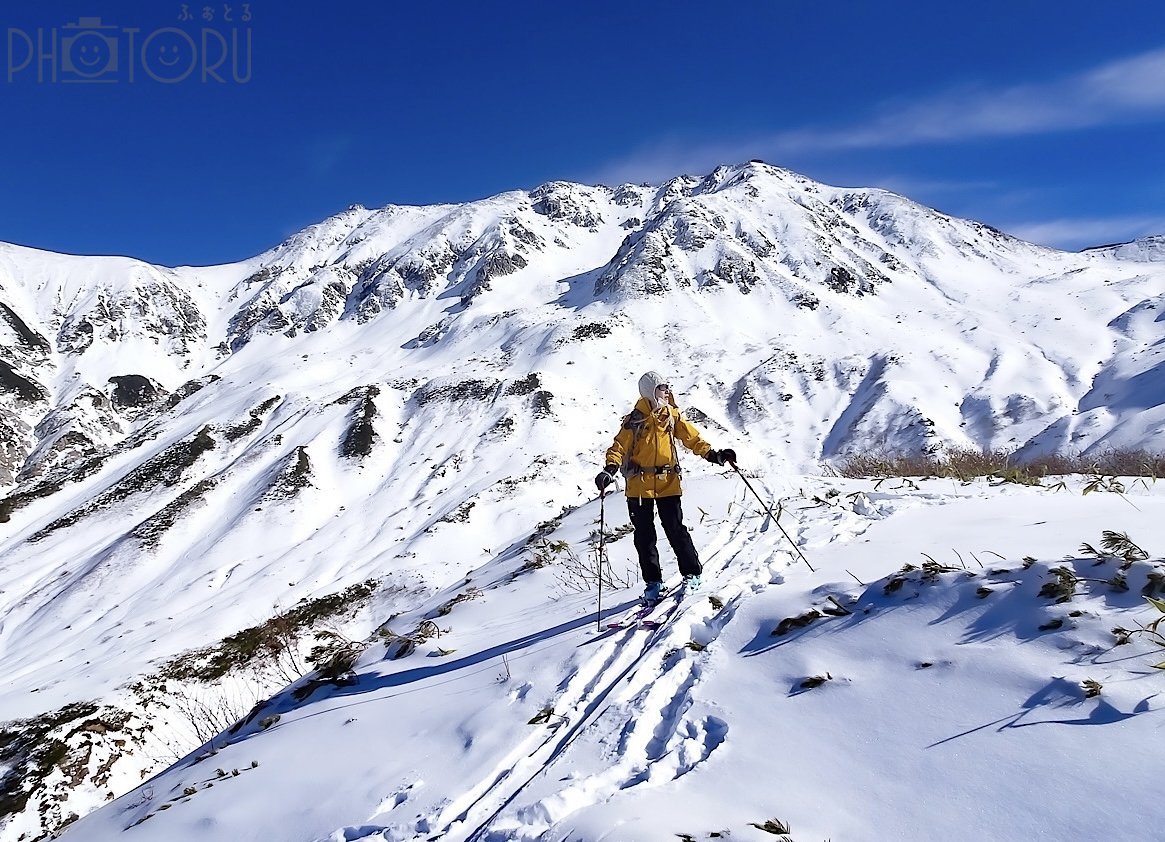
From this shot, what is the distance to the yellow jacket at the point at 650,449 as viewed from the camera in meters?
7.04

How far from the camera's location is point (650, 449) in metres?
7.04

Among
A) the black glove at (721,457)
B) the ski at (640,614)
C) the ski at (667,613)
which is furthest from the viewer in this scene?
the black glove at (721,457)

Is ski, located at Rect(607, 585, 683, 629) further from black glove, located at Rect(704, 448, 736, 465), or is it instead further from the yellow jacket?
black glove, located at Rect(704, 448, 736, 465)

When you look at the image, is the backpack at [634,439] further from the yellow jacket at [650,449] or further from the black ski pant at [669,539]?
the black ski pant at [669,539]

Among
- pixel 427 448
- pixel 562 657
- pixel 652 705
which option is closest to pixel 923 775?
pixel 652 705

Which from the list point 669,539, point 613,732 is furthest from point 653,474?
point 613,732

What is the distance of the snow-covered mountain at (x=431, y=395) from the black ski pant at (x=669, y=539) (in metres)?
1.66

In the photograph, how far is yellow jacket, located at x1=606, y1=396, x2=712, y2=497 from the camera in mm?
7035

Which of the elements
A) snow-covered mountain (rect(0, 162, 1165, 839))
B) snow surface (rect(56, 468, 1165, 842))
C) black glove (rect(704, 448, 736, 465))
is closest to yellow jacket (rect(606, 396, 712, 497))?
black glove (rect(704, 448, 736, 465))

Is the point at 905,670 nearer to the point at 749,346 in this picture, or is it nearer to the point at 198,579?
the point at 198,579

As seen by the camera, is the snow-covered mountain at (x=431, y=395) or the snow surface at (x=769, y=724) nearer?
the snow surface at (x=769, y=724)

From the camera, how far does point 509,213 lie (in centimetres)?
13088

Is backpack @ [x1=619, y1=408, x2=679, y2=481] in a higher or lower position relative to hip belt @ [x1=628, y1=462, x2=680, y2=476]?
higher

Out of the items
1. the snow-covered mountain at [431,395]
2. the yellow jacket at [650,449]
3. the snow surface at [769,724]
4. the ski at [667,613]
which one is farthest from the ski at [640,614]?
the snow-covered mountain at [431,395]
